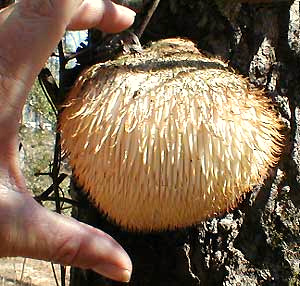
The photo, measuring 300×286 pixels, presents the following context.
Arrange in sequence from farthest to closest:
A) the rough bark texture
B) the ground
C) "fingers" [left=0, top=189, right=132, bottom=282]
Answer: the ground → the rough bark texture → "fingers" [left=0, top=189, right=132, bottom=282]

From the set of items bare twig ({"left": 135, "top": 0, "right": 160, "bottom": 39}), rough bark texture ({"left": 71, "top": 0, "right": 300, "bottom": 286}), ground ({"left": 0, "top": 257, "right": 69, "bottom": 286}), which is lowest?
ground ({"left": 0, "top": 257, "right": 69, "bottom": 286})

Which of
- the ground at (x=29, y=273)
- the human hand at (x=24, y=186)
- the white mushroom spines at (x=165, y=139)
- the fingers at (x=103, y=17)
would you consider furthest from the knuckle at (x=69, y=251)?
the ground at (x=29, y=273)

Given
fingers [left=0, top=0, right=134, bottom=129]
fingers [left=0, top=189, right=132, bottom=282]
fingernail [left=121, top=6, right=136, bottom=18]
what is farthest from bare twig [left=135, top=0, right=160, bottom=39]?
fingers [left=0, top=189, right=132, bottom=282]

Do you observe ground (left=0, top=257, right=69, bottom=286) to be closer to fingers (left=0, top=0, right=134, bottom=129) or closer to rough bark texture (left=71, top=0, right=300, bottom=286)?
rough bark texture (left=71, top=0, right=300, bottom=286)

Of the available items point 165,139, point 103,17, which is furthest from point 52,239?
→ point 103,17

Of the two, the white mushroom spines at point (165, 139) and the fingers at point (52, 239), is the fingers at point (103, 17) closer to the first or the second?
the white mushroom spines at point (165, 139)

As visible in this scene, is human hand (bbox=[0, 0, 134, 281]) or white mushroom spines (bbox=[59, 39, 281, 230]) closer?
human hand (bbox=[0, 0, 134, 281])
